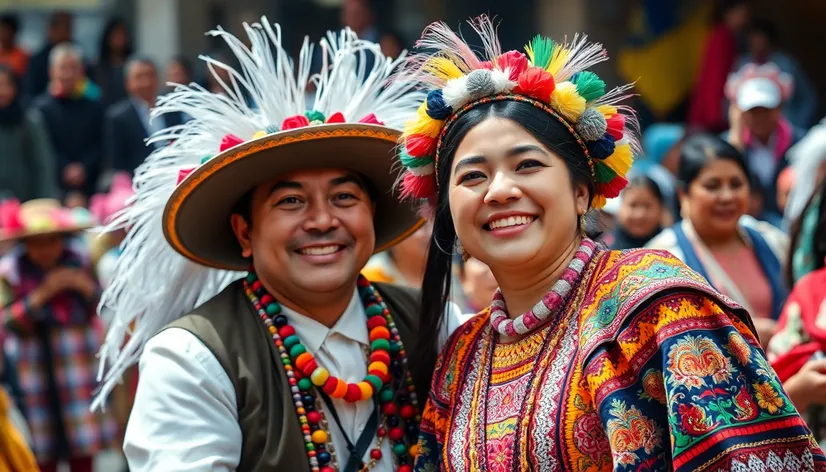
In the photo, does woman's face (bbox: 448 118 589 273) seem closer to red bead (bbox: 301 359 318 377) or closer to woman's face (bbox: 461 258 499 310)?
red bead (bbox: 301 359 318 377)

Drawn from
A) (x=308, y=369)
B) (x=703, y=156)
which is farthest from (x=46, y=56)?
(x=308, y=369)

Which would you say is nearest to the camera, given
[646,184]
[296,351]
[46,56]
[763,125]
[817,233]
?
[296,351]

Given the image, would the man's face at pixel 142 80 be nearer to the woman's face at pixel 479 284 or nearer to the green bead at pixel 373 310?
the woman's face at pixel 479 284

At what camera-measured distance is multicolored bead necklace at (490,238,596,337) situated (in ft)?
9.45

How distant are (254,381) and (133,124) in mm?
6071

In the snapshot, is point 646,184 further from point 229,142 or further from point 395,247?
point 229,142

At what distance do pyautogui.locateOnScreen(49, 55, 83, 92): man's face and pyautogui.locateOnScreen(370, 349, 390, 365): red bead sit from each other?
6217mm

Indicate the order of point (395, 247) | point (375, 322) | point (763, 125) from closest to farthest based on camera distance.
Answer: point (375, 322)
point (395, 247)
point (763, 125)

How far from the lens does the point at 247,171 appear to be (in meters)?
3.51

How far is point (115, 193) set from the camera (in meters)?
8.25

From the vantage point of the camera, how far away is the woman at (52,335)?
6.68 m

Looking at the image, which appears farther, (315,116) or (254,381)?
(315,116)

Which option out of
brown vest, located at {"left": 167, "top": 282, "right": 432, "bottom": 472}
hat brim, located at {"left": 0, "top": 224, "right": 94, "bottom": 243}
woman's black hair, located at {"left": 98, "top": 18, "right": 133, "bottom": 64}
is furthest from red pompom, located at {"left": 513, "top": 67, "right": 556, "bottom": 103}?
woman's black hair, located at {"left": 98, "top": 18, "right": 133, "bottom": 64}

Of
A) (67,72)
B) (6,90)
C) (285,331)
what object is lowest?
(285,331)
